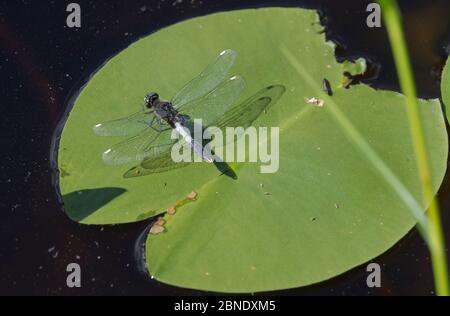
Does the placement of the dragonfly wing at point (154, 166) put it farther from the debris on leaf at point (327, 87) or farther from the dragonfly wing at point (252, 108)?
the debris on leaf at point (327, 87)

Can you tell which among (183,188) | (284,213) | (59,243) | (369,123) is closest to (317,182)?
(284,213)

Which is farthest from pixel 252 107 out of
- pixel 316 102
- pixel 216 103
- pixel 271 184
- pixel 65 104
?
pixel 65 104

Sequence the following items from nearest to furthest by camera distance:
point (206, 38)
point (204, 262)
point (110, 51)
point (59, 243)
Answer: point (204, 262) < point (59, 243) < point (206, 38) < point (110, 51)

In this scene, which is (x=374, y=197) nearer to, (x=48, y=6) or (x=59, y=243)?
(x=59, y=243)

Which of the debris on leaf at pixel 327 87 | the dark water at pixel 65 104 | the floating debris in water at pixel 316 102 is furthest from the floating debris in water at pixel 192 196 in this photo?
the debris on leaf at pixel 327 87

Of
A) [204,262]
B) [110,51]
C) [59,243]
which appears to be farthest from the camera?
[110,51]

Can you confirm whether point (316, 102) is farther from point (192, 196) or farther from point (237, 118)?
point (192, 196)

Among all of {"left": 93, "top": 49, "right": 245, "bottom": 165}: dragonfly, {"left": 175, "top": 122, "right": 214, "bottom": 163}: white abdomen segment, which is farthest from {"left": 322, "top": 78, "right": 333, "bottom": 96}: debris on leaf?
{"left": 175, "top": 122, "right": 214, "bottom": 163}: white abdomen segment
